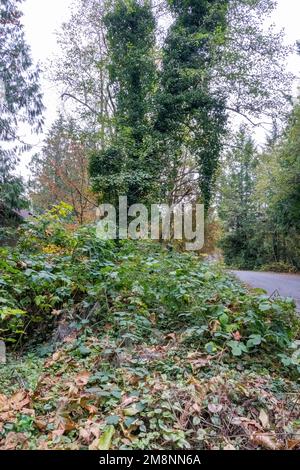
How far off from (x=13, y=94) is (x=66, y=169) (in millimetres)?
3909

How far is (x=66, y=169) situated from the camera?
1341 cm

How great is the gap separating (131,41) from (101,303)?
11.2m

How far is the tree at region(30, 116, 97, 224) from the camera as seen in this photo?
41.8 ft

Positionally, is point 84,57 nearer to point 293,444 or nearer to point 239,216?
point 239,216

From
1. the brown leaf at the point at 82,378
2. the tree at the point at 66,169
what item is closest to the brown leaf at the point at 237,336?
the brown leaf at the point at 82,378

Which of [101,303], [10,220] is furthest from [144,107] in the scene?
[101,303]

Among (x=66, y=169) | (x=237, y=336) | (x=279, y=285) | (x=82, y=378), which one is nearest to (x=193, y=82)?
(x=66, y=169)

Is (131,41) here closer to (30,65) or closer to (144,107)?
(144,107)

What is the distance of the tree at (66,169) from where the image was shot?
1273cm

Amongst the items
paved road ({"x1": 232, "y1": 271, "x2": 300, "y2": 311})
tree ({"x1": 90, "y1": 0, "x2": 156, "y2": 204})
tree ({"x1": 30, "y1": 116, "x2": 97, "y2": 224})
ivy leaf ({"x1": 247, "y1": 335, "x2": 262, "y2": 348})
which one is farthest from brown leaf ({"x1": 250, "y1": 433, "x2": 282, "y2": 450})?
tree ({"x1": 30, "y1": 116, "x2": 97, "y2": 224})

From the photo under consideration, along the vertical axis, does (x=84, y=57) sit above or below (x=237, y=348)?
above

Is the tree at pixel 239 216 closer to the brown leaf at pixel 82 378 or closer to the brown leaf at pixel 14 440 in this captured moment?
the brown leaf at pixel 82 378

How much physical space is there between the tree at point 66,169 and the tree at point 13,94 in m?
2.33

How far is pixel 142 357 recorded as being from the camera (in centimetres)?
265
